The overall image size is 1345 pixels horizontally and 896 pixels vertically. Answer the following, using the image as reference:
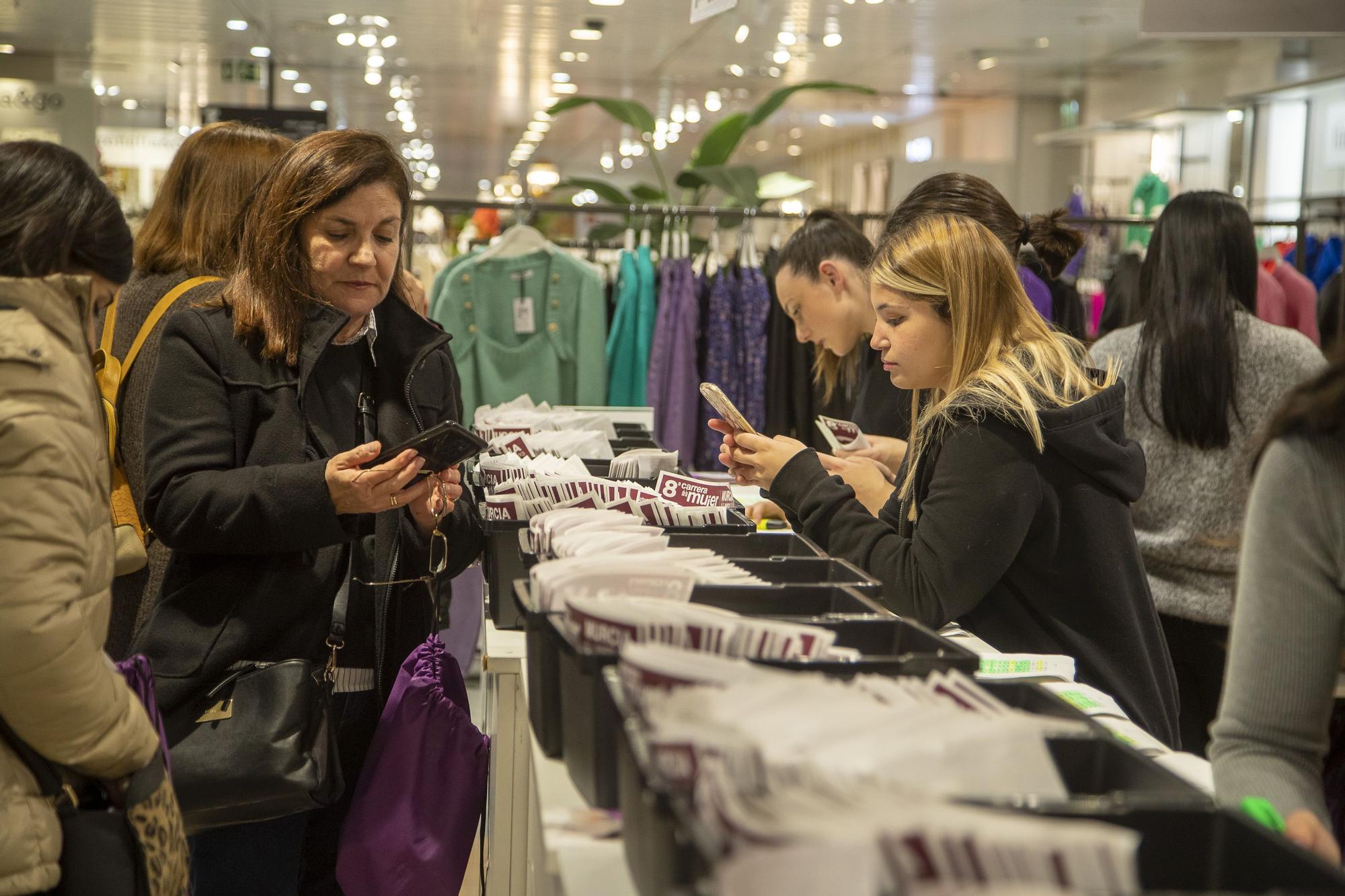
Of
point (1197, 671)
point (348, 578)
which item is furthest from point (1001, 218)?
point (348, 578)

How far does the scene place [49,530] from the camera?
4.65 ft

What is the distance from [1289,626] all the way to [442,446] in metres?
1.24

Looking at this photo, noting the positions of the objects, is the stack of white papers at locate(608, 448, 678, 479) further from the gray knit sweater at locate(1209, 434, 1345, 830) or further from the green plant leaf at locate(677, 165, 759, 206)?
the green plant leaf at locate(677, 165, 759, 206)

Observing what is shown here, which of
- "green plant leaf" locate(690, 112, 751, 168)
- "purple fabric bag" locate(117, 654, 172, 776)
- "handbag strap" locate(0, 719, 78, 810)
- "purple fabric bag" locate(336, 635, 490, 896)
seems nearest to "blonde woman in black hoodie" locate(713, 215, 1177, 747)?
"purple fabric bag" locate(336, 635, 490, 896)

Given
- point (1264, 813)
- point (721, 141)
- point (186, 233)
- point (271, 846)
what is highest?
point (721, 141)

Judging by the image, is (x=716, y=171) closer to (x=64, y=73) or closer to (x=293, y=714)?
(x=293, y=714)

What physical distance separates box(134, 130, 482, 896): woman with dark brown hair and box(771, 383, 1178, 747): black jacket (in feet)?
2.58

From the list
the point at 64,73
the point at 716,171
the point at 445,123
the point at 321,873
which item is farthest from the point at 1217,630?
the point at 445,123

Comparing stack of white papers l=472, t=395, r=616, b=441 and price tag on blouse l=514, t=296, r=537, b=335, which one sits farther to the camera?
price tag on blouse l=514, t=296, r=537, b=335

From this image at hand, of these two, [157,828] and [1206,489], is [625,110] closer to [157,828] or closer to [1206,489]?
[1206,489]

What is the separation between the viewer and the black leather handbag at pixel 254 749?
6.23 feet

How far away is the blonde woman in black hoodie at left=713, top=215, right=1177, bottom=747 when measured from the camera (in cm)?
197

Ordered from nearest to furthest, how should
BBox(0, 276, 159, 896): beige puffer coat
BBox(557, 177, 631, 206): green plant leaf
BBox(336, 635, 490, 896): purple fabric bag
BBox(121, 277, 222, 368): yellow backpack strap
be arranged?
BBox(0, 276, 159, 896): beige puffer coat, BBox(336, 635, 490, 896): purple fabric bag, BBox(121, 277, 222, 368): yellow backpack strap, BBox(557, 177, 631, 206): green plant leaf

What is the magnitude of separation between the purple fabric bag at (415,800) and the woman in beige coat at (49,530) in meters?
0.53
